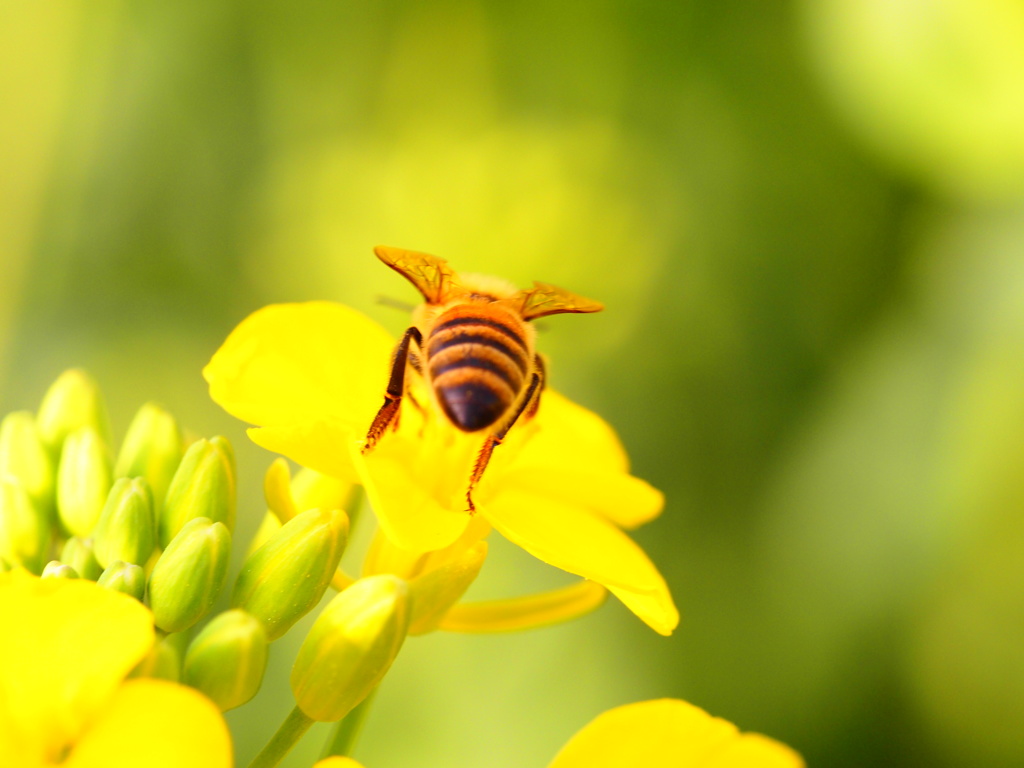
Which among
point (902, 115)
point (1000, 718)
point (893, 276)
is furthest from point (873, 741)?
point (902, 115)

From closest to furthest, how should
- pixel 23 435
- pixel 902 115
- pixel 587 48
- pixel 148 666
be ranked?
pixel 148 666, pixel 23 435, pixel 902 115, pixel 587 48

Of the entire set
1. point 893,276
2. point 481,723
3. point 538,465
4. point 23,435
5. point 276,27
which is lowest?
point 481,723

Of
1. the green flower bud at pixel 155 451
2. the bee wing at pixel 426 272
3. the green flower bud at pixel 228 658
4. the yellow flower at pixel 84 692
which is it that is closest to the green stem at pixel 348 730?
the green flower bud at pixel 228 658

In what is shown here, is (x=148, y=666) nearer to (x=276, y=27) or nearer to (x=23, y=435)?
(x=23, y=435)

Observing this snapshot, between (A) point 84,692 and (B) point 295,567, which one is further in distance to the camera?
(B) point 295,567

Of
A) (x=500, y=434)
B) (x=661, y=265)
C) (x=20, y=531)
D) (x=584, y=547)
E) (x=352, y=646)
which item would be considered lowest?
(x=20, y=531)

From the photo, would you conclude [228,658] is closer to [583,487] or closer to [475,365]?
[475,365]

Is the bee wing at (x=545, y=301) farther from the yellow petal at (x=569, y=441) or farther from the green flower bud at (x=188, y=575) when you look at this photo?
the green flower bud at (x=188, y=575)

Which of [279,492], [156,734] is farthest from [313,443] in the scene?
[156,734]
